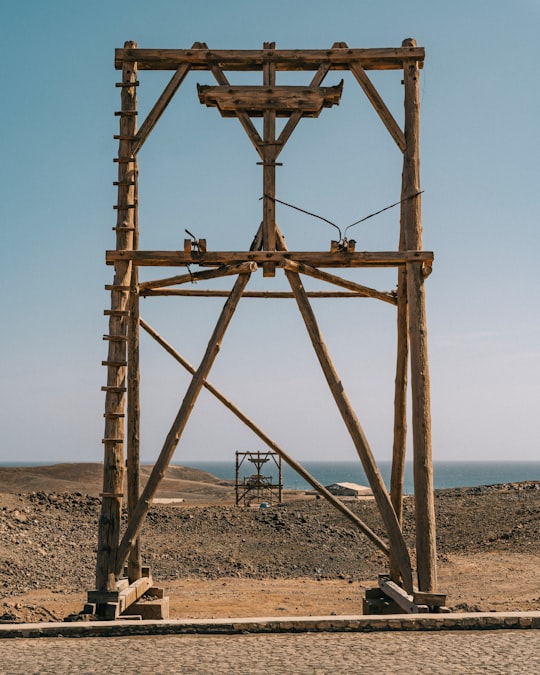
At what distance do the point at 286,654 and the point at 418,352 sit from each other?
4615mm

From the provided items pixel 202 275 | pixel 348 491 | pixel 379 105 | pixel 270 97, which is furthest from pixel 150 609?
pixel 348 491

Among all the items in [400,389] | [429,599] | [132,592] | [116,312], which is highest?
[116,312]

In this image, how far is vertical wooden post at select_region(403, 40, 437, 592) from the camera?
36.3 feet

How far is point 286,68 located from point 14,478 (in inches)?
1716

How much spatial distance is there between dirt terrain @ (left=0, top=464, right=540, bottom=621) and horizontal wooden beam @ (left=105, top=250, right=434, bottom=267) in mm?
5523

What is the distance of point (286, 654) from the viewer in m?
8.38

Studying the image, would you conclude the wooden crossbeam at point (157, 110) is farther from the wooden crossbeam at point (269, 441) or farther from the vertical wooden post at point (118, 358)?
the wooden crossbeam at point (269, 441)

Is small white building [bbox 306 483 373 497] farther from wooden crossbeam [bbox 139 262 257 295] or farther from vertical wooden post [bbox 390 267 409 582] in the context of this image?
wooden crossbeam [bbox 139 262 257 295]

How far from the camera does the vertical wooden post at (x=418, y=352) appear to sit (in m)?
11.1

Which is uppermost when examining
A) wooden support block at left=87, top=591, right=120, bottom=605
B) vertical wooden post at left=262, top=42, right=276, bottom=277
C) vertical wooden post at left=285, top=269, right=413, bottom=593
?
vertical wooden post at left=262, top=42, right=276, bottom=277

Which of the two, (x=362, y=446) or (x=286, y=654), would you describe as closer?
(x=286, y=654)

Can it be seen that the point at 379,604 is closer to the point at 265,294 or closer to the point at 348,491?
the point at 265,294

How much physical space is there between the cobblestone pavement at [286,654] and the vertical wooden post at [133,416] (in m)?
3.74

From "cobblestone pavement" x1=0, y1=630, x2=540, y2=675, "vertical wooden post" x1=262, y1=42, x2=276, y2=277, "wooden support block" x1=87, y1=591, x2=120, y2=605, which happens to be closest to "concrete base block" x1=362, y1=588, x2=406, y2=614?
"cobblestone pavement" x1=0, y1=630, x2=540, y2=675
